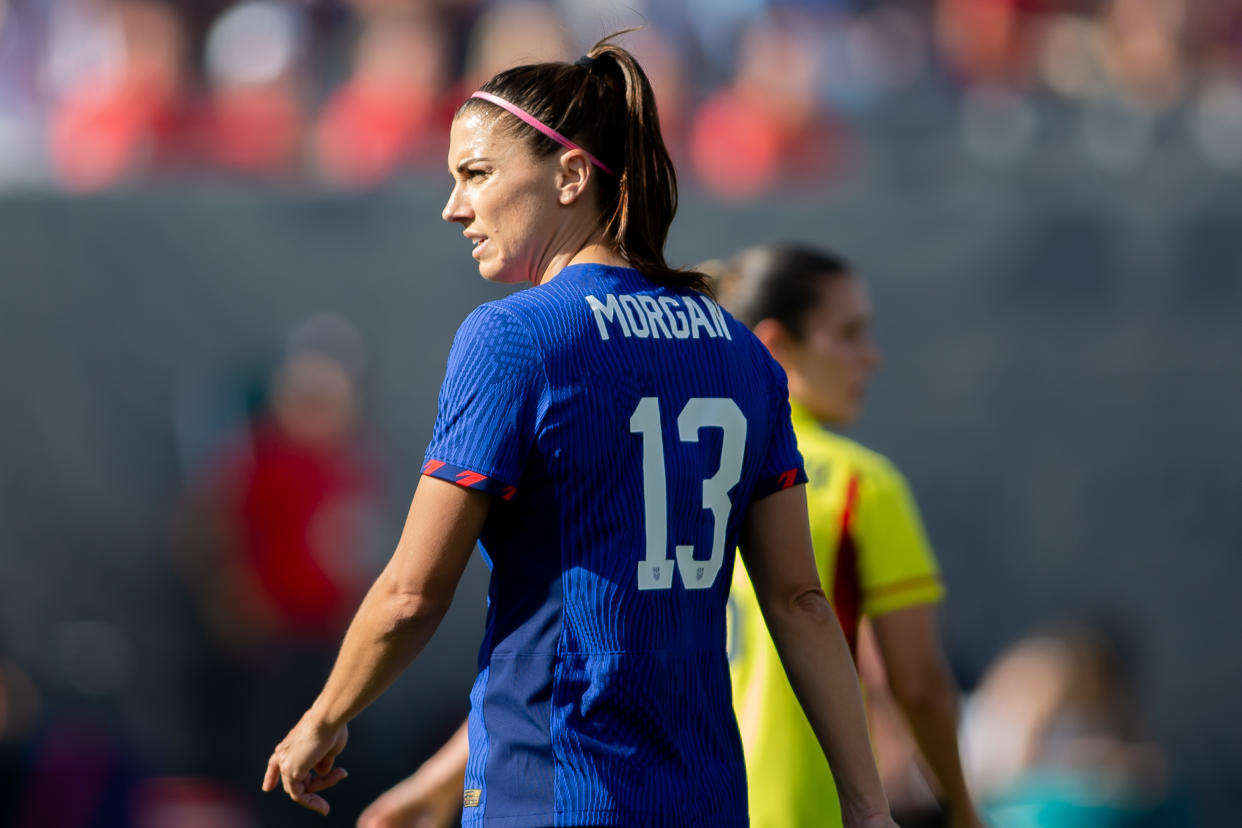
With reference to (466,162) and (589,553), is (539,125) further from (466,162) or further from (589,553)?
(589,553)

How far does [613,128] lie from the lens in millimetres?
2361

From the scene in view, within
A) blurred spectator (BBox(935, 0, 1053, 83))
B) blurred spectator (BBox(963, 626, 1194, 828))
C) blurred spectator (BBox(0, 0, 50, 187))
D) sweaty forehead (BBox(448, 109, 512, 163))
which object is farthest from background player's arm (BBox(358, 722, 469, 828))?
blurred spectator (BBox(935, 0, 1053, 83))

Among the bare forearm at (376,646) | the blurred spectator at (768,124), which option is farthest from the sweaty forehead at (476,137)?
the blurred spectator at (768,124)

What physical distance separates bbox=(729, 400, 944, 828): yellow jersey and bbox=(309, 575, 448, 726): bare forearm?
1.02 meters

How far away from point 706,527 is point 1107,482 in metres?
5.11

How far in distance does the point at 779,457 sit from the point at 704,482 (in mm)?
194

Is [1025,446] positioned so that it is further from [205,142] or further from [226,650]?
[205,142]

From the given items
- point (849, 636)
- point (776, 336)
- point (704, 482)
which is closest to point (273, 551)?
point (776, 336)

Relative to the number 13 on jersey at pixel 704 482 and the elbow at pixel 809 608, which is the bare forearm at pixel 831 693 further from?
the number 13 on jersey at pixel 704 482

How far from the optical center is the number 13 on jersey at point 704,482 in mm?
2188

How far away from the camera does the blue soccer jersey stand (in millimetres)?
2129

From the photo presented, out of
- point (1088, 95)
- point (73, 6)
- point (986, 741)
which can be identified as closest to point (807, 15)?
A: point (1088, 95)

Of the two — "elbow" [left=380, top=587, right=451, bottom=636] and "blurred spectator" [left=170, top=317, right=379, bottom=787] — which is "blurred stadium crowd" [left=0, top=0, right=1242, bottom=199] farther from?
"elbow" [left=380, top=587, right=451, bottom=636]

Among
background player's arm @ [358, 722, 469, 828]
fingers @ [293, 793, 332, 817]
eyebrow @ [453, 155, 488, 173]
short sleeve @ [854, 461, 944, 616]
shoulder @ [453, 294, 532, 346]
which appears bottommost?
background player's arm @ [358, 722, 469, 828]
